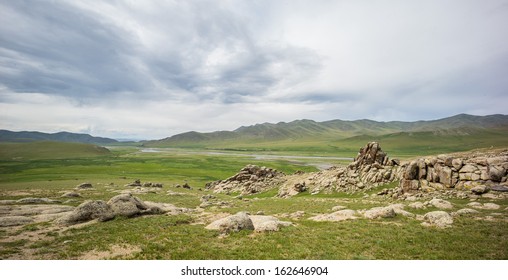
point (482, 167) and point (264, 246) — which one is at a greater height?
point (482, 167)

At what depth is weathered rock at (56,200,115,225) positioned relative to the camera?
82.8ft

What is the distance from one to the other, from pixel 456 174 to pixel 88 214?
57.2m

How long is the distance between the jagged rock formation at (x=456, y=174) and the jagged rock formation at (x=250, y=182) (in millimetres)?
41525

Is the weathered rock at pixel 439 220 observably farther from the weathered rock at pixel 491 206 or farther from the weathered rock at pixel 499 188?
the weathered rock at pixel 499 188

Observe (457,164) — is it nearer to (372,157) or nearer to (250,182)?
(372,157)

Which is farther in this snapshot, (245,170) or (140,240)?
(245,170)

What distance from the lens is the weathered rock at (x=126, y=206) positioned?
27844mm

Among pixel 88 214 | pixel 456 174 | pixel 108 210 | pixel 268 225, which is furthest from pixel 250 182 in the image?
pixel 268 225

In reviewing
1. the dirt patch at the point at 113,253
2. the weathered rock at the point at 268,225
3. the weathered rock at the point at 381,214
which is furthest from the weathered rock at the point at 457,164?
the dirt patch at the point at 113,253

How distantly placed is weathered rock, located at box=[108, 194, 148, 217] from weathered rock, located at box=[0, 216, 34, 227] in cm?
796
